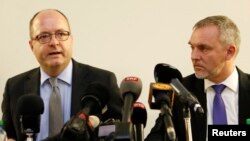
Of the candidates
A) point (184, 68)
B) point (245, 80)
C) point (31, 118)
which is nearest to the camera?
point (31, 118)

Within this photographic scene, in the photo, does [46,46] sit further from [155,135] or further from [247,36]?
[247,36]

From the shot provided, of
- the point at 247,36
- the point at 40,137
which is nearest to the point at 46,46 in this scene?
the point at 40,137

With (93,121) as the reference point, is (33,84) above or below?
above

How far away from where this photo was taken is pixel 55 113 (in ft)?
6.37

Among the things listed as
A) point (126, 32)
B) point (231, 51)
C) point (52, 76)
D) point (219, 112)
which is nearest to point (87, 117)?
point (52, 76)

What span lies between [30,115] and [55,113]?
71 centimetres

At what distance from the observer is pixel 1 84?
262 centimetres

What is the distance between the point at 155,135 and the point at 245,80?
104 cm

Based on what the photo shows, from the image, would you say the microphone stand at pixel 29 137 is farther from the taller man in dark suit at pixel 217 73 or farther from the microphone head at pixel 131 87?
the taller man in dark suit at pixel 217 73

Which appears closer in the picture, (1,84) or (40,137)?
(40,137)

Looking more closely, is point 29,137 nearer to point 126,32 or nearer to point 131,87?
point 131,87

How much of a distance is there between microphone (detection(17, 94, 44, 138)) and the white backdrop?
1.27 m

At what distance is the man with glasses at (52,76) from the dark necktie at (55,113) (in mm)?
19

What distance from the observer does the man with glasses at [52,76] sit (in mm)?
1957
